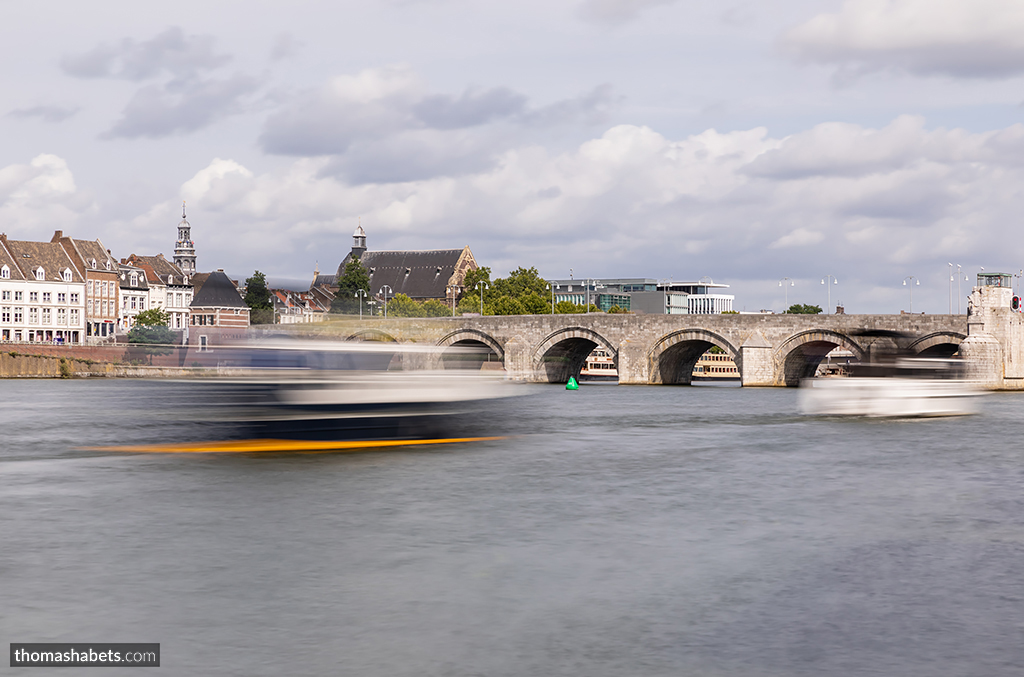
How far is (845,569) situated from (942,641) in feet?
8.07

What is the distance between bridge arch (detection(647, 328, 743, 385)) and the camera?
58.2m

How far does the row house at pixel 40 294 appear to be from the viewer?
273ft

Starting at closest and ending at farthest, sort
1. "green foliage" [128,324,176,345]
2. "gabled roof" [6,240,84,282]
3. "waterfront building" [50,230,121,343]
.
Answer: "green foliage" [128,324,176,345], "gabled roof" [6,240,84,282], "waterfront building" [50,230,121,343]

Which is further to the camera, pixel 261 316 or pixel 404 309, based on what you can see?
pixel 404 309

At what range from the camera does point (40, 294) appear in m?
84.4

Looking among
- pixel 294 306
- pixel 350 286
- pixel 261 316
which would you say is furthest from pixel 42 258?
pixel 350 286

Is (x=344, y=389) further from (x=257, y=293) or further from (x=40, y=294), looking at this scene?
(x=257, y=293)

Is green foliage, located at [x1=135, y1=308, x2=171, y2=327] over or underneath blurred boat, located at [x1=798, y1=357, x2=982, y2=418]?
over

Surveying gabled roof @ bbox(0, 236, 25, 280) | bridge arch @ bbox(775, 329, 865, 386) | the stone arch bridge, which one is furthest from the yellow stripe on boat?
gabled roof @ bbox(0, 236, 25, 280)

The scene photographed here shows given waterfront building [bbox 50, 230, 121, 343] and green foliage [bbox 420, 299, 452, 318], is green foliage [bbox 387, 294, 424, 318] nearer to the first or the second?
green foliage [bbox 420, 299, 452, 318]

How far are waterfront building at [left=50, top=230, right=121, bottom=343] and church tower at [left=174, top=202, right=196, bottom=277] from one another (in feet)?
69.0

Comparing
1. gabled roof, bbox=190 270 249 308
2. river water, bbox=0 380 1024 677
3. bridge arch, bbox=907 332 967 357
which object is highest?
gabled roof, bbox=190 270 249 308

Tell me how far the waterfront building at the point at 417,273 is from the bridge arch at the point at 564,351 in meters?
49.2

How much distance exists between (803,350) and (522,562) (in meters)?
48.8
